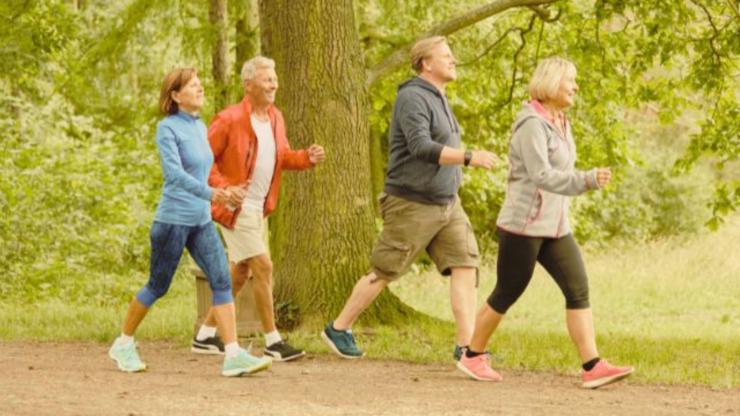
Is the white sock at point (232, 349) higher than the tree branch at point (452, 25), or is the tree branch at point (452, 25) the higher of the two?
the tree branch at point (452, 25)

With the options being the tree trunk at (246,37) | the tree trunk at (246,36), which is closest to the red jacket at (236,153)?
the tree trunk at (246,36)

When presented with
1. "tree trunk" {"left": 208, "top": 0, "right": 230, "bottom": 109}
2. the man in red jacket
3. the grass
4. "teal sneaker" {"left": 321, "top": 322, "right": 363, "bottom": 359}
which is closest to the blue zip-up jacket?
the man in red jacket

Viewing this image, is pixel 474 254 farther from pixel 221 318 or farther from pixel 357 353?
pixel 221 318

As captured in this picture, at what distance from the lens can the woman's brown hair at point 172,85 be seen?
302 inches

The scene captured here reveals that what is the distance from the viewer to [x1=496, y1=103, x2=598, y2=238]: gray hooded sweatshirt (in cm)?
719

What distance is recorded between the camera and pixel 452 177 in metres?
8.28

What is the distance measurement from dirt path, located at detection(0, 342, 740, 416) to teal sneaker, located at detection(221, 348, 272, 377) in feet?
0.22

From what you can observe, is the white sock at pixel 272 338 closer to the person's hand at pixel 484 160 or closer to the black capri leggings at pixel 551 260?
the black capri leggings at pixel 551 260

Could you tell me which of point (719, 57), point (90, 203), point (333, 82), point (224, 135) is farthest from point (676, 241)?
point (224, 135)

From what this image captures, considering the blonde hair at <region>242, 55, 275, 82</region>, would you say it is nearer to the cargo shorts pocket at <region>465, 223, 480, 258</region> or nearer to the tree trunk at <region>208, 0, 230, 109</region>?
the cargo shorts pocket at <region>465, 223, 480, 258</region>

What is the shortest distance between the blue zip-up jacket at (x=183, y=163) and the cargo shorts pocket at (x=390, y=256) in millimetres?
1218

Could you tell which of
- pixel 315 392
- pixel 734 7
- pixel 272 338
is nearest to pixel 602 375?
pixel 315 392

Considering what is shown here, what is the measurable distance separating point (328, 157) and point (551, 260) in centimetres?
299

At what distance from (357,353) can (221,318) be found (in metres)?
1.34
